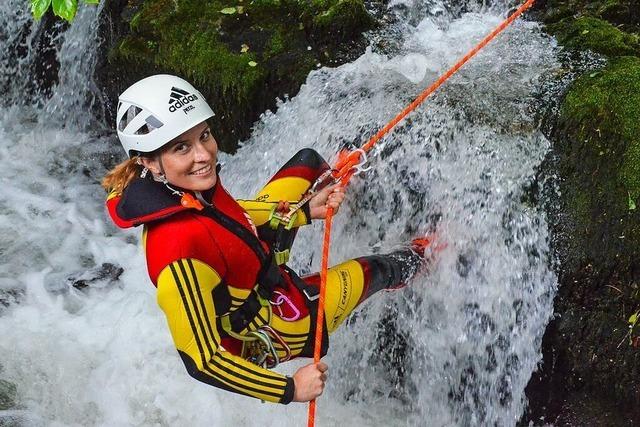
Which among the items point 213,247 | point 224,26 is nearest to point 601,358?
point 213,247

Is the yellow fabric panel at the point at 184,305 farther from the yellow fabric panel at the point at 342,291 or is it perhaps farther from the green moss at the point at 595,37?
the green moss at the point at 595,37

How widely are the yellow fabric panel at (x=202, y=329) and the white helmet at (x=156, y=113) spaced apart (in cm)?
53

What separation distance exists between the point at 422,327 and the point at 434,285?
1.00 feet

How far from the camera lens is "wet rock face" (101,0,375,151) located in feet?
17.5

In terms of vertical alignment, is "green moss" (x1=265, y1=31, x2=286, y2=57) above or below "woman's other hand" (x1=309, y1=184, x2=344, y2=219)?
below

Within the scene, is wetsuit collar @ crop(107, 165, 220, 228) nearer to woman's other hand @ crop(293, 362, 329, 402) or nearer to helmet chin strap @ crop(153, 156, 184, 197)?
helmet chin strap @ crop(153, 156, 184, 197)

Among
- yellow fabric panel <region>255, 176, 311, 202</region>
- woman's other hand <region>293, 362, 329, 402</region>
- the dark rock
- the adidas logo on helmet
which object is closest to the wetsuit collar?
the adidas logo on helmet

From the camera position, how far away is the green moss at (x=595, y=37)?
4.52 metres

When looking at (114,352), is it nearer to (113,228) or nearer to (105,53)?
(113,228)

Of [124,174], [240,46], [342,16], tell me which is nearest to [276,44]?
[240,46]

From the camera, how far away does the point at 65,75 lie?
710 cm

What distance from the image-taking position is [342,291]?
3.62m

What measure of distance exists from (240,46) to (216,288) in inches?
125

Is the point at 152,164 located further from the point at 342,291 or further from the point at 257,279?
the point at 342,291
